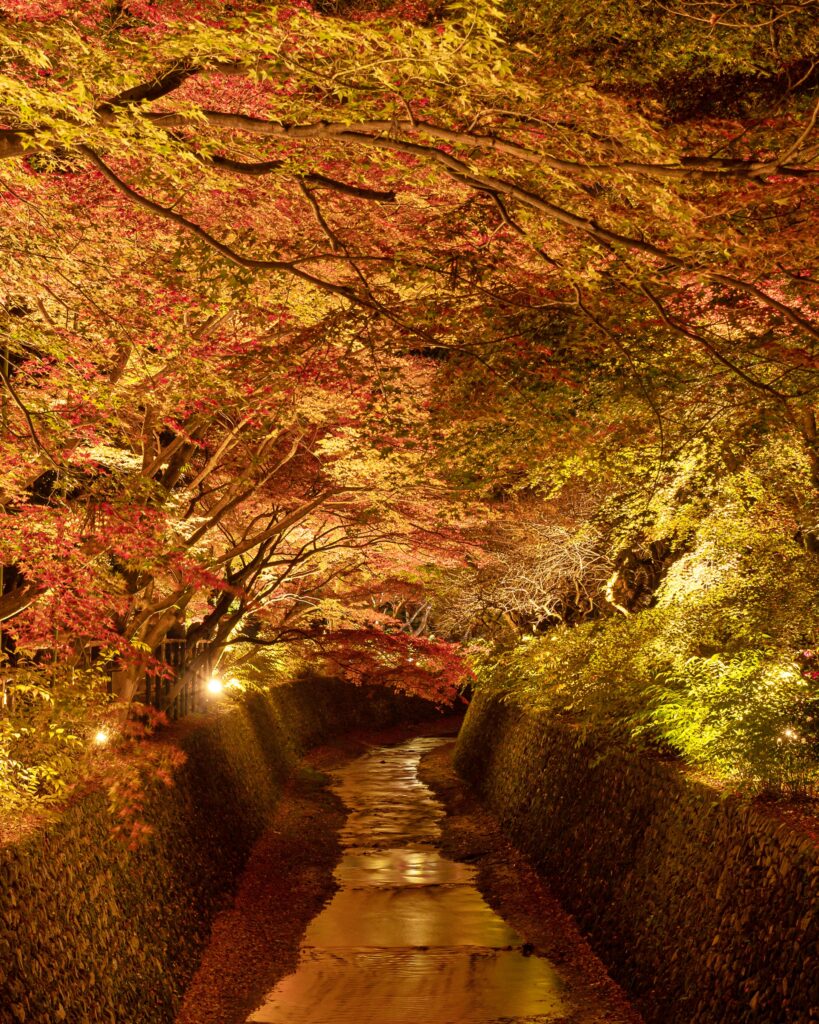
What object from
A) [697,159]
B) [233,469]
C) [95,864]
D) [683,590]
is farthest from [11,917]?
[233,469]

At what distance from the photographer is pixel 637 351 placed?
1020 centimetres

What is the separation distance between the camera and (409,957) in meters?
12.1

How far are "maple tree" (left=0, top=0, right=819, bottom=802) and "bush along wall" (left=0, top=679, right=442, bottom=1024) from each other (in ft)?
5.71

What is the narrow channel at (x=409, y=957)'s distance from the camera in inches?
405

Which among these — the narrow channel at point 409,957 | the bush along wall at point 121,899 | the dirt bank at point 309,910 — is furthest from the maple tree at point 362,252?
the narrow channel at point 409,957

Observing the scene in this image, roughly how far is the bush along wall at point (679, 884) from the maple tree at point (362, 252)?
365 cm

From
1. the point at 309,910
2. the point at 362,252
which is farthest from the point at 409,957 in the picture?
the point at 362,252

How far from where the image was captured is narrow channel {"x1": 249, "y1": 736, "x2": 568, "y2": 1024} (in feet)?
33.8

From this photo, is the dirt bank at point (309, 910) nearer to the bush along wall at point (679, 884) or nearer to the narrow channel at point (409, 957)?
the narrow channel at point (409, 957)

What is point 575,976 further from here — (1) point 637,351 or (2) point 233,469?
(2) point 233,469

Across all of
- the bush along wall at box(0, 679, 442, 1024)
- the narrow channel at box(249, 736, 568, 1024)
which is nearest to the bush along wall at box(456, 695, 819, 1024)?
the narrow channel at box(249, 736, 568, 1024)

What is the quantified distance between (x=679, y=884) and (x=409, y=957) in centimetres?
406

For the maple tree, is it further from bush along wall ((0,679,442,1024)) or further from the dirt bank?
the dirt bank

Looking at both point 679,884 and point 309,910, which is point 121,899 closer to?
point 679,884
